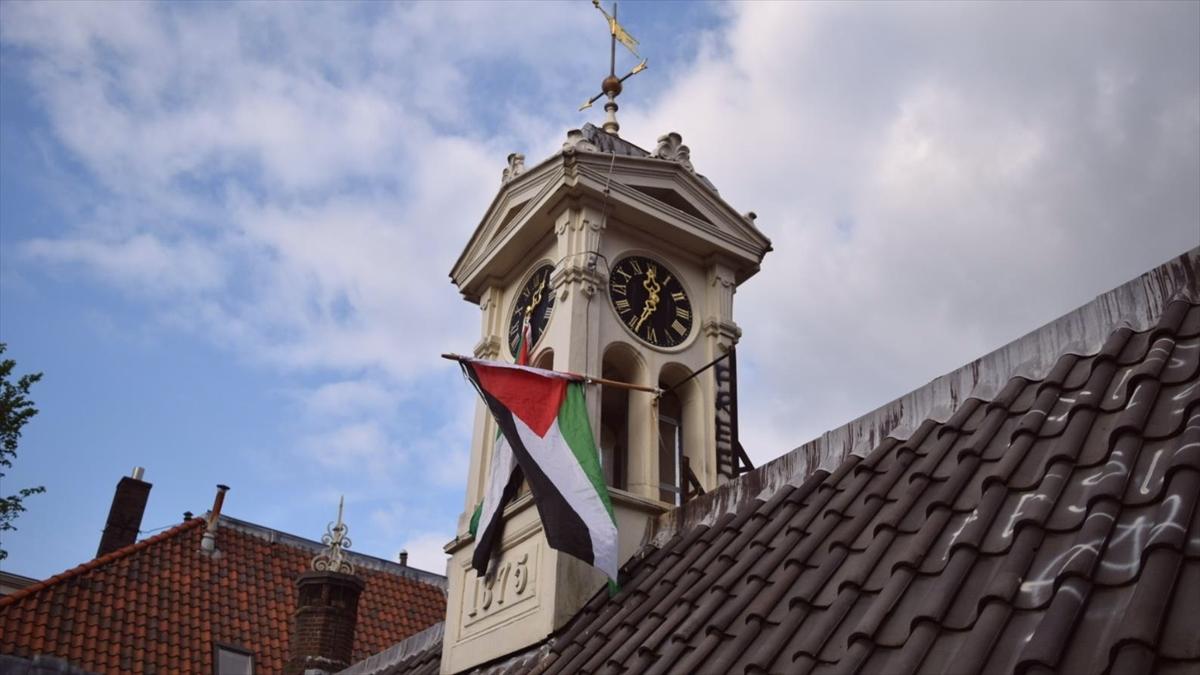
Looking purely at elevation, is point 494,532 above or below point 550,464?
below

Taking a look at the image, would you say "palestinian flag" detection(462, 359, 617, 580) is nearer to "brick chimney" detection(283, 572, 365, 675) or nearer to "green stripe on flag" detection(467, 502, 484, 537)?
"green stripe on flag" detection(467, 502, 484, 537)

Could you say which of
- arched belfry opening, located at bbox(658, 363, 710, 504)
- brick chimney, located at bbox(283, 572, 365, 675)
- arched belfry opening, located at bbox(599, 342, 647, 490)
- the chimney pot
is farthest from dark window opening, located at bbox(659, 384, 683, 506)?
the chimney pot

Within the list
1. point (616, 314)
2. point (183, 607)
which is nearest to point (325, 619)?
point (183, 607)

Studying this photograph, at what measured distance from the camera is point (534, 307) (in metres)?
11.1

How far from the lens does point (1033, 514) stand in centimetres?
454

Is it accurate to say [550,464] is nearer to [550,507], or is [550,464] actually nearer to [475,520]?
[550,507]

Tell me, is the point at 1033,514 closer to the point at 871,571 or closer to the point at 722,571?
the point at 871,571

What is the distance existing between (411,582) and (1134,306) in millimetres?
18211

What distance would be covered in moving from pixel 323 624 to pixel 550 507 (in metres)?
7.06

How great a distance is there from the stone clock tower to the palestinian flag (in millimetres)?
294

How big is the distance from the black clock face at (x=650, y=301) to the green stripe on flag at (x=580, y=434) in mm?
1440

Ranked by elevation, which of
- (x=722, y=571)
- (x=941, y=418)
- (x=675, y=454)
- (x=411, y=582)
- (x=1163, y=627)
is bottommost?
(x=1163, y=627)

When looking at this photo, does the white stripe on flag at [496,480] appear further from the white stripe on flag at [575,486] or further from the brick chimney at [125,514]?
the brick chimney at [125,514]

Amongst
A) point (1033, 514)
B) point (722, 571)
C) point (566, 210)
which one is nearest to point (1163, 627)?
point (1033, 514)
